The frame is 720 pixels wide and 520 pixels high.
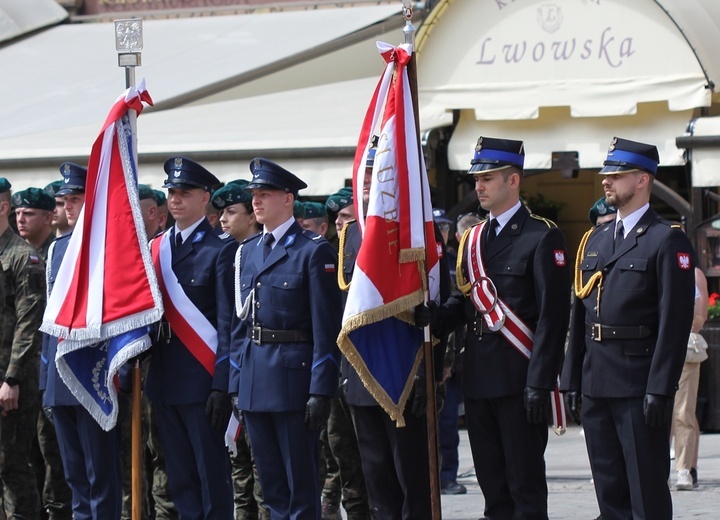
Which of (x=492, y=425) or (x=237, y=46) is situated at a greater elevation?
(x=237, y=46)

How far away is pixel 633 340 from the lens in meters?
6.33

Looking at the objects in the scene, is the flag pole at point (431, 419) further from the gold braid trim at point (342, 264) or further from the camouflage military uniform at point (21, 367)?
the camouflage military uniform at point (21, 367)

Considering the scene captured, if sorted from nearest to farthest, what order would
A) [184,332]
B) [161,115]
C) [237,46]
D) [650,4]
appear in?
[184,332]
[650,4]
[161,115]
[237,46]

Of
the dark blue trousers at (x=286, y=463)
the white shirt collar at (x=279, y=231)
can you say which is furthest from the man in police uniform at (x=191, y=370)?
the white shirt collar at (x=279, y=231)

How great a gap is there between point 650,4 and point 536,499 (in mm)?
6576

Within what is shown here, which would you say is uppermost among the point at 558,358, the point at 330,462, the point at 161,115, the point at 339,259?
the point at 161,115

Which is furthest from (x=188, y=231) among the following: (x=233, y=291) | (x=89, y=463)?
(x=89, y=463)

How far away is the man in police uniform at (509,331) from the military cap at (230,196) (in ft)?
5.40

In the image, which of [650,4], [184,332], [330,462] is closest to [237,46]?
[650,4]

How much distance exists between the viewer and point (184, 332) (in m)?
7.17

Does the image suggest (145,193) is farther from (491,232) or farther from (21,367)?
(491,232)

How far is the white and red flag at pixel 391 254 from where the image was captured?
21.7 ft

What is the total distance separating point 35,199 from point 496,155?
3.03 metres

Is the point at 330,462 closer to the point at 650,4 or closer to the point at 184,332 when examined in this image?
the point at 184,332
